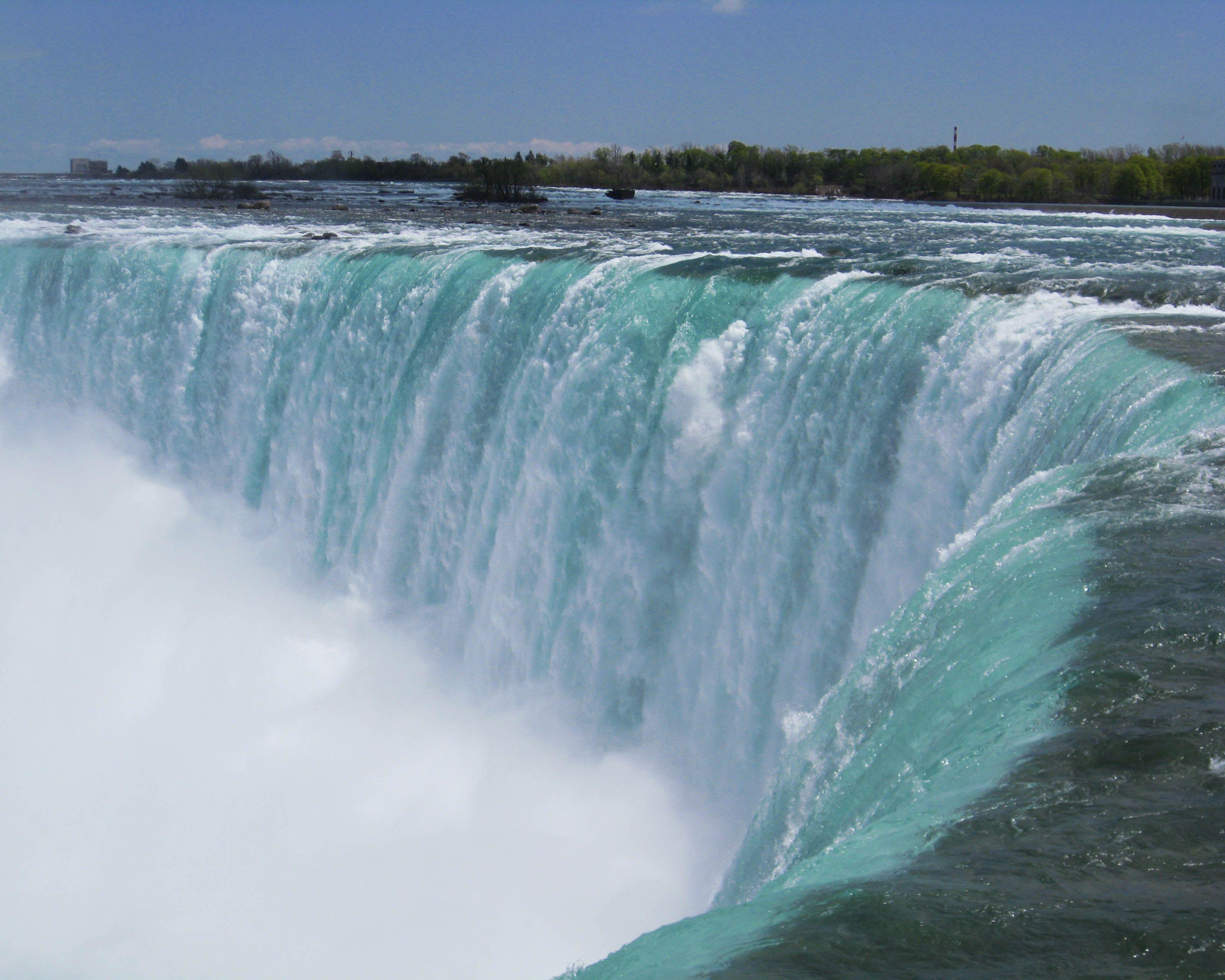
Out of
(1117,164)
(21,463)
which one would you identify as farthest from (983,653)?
(1117,164)

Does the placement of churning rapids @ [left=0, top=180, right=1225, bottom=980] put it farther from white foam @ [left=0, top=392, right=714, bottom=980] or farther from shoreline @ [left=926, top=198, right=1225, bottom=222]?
shoreline @ [left=926, top=198, right=1225, bottom=222]

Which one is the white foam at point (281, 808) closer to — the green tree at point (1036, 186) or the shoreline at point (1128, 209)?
the shoreline at point (1128, 209)

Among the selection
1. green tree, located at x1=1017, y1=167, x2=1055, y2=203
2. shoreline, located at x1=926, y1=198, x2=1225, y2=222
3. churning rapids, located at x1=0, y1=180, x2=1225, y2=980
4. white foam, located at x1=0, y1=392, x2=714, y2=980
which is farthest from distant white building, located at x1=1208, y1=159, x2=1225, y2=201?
white foam, located at x1=0, y1=392, x2=714, y2=980

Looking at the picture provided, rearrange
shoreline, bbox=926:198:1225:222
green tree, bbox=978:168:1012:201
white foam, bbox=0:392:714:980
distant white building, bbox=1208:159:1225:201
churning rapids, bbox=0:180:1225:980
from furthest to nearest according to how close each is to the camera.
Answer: green tree, bbox=978:168:1012:201 < distant white building, bbox=1208:159:1225:201 < shoreline, bbox=926:198:1225:222 < white foam, bbox=0:392:714:980 < churning rapids, bbox=0:180:1225:980

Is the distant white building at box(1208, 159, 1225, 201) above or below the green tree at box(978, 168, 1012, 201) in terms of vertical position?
below

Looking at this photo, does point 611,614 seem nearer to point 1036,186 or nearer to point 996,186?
point 1036,186

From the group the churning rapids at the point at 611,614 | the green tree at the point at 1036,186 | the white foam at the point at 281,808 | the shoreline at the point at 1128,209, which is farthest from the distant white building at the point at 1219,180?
the white foam at the point at 281,808

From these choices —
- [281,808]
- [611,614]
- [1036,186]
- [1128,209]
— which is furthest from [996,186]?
[281,808]
